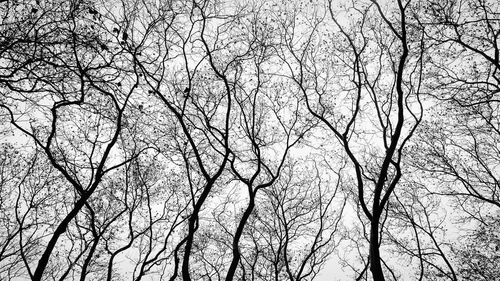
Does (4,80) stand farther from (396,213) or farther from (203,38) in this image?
(396,213)

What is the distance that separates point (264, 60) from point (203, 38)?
224 cm

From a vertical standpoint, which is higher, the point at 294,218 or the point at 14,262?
the point at 294,218

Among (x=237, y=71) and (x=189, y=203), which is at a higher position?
(x=237, y=71)

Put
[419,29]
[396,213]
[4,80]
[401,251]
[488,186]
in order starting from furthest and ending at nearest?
[401,251] < [396,213] < [488,186] < [419,29] < [4,80]

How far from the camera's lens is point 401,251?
15.0 metres

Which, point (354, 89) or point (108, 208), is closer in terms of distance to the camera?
point (354, 89)

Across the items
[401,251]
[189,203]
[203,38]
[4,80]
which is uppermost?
[203,38]

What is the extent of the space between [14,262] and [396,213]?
59.7ft

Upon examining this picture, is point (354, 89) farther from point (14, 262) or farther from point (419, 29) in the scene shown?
point (14, 262)

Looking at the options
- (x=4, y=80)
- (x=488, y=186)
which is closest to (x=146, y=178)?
(x=4, y=80)

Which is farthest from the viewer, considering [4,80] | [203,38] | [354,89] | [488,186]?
[488,186]

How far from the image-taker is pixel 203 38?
945 centimetres

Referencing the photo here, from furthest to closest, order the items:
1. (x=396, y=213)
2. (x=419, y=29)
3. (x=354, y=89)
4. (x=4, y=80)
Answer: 1. (x=396, y=213)
2. (x=354, y=89)
3. (x=419, y=29)
4. (x=4, y=80)

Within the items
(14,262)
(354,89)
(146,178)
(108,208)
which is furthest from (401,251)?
(14,262)
